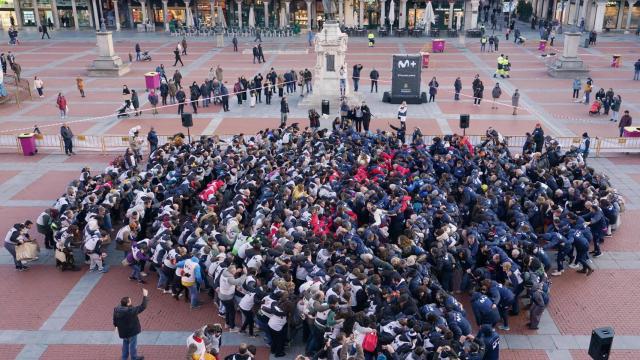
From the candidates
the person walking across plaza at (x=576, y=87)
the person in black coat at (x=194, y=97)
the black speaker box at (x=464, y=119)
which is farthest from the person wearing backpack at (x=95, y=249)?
the person walking across plaza at (x=576, y=87)

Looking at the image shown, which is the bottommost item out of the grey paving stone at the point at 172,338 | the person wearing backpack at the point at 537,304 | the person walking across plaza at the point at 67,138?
the grey paving stone at the point at 172,338

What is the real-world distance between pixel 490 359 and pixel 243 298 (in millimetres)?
4875

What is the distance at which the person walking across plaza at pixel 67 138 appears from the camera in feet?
77.4

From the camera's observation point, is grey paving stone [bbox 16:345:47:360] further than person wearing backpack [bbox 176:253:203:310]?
No

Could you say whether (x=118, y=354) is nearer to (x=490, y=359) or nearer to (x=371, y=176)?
(x=490, y=359)

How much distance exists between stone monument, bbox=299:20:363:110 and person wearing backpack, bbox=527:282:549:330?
63.0 ft

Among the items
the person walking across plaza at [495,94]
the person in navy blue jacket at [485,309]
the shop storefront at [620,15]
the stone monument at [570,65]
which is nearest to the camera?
the person in navy blue jacket at [485,309]

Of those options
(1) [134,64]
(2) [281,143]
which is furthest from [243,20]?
(2) [281,143]

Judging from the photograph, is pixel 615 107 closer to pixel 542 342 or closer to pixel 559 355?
pixel 542 342

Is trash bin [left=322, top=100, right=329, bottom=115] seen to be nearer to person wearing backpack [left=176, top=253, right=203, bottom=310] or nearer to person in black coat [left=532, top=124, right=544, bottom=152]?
person in black coat [left=532, top=124, right=544, bottom=152]

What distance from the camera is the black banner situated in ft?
101

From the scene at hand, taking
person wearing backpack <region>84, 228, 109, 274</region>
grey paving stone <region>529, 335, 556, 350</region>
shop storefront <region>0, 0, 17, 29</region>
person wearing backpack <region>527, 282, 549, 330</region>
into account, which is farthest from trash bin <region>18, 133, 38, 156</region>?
shop storefront <region>0, 0, 17, 29</region>

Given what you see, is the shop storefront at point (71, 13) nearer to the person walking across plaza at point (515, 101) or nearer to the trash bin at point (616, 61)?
the person walking across plaza at point (515, 101)

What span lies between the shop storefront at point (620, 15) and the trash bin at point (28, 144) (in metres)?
55.8
